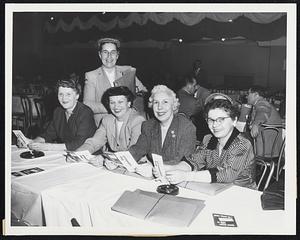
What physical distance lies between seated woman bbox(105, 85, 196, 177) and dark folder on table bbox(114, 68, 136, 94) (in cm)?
11

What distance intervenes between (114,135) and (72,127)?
0.23 m

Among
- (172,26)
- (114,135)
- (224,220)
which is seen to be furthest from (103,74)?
(224,220)

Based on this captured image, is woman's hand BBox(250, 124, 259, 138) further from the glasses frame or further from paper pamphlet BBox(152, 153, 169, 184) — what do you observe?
paper pamphlet BBox(152, 153, 169, 184)

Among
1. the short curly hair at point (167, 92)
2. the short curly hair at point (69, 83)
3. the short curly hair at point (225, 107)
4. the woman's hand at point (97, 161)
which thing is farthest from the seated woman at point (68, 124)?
the short curly hair at point (225, 107)

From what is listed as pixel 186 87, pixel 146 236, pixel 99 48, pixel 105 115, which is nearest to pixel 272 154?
pixel 186 87

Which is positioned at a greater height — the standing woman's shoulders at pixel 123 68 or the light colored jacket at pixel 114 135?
the standing woman's shoulders at pixel 123 68

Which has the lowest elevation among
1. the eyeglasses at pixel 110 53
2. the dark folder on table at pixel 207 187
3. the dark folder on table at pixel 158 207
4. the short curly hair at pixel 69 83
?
the dark folder on table at pixel 158 207

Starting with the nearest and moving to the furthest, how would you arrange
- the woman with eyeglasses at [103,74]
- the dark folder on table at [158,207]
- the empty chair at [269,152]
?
the dark folder on table at [158,207] < the empty chair at [269,152] < the woman with eyeglasses at [103,74]

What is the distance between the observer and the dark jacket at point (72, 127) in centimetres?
192

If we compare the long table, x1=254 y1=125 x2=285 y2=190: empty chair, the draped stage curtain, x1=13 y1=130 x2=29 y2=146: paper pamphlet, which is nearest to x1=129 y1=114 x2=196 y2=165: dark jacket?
the long table

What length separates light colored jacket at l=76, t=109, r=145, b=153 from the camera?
1.88 meters

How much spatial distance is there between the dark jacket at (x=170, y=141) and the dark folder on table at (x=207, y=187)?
0.79 ft

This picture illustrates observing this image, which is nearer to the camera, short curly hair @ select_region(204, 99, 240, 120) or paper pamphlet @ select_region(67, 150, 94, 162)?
short curly hair @ select_region(204, 99, 240, 120)

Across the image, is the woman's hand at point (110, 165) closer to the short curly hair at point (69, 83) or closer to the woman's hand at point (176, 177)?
the woman's hand at point (176, 177)
